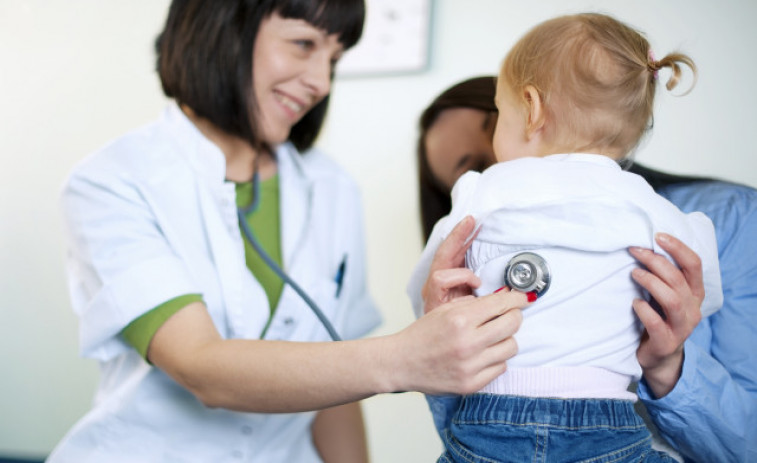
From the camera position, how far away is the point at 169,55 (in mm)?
1158

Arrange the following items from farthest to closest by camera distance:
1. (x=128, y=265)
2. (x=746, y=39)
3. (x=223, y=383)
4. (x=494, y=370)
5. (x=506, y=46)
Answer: (x=506, y=46)
(x=746, y=39)
(x=128, y=265)
(x=223, y=383)
(x=494, y=370)

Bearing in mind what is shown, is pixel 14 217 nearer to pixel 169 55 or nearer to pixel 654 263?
pixel 169 55

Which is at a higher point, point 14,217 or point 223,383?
point 223,383

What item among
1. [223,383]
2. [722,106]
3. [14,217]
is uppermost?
[722,106]

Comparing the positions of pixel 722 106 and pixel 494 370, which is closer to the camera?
pixel 494 370

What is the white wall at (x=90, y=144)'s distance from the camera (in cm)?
195

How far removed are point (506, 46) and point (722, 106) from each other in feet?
1.92

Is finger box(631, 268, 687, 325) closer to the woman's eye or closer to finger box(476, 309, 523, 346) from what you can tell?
finger box(476, 309, 523, 346)

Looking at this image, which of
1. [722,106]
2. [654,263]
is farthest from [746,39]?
[654,263]

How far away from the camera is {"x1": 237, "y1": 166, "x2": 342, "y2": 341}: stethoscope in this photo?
3.26ft

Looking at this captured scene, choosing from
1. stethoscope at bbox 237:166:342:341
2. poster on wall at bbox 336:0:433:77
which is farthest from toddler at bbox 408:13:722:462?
poster on wall at bbox 336:0:433:77

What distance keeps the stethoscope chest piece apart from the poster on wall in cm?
133

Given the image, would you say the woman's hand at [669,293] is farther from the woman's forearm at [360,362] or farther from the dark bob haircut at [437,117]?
the dark bob haircut at [437,117]

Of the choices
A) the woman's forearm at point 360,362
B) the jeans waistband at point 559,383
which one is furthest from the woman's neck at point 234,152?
the jeans waistband at point 559,383
